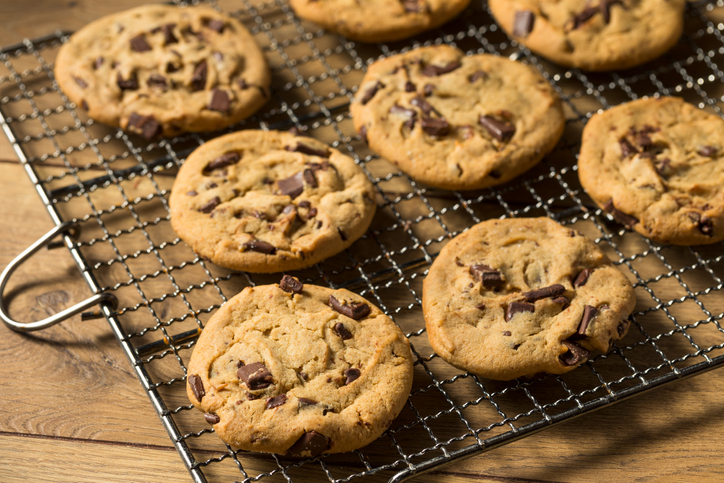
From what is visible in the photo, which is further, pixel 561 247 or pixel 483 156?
pixel 483 156

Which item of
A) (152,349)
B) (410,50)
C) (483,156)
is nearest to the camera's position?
(152,349)

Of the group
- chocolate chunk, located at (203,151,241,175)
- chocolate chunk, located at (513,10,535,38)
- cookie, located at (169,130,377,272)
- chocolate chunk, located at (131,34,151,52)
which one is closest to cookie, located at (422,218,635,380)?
cookie, located at (169,130,377,272)

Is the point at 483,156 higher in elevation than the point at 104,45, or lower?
lower

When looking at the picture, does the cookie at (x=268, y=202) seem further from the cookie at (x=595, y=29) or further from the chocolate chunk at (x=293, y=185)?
the cookie at (x=595, y=29)

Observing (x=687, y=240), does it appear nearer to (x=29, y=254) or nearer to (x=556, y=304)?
(x=556, y=304)

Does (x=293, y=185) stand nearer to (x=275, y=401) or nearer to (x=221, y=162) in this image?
(x=221, y=162)

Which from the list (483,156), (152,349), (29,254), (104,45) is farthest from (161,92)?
(483,156)
